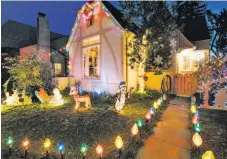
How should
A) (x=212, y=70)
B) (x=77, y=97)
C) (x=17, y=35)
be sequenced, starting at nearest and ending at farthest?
(x=77, y=97) < (x=212, y=70) < (x=17, y=35)

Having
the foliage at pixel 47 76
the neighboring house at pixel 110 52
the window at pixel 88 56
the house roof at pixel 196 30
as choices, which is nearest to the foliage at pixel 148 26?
the neighboring house at pixel 110 52

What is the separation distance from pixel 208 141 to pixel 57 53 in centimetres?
1603

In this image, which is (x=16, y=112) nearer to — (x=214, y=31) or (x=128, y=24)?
(x=128, y=24)

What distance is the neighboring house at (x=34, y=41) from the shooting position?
14734mm

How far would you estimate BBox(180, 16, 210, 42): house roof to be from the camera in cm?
1218

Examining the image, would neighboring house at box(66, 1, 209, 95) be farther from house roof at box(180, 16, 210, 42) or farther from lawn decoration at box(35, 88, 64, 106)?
lawn decoration at box(35, 88, 64, 106)

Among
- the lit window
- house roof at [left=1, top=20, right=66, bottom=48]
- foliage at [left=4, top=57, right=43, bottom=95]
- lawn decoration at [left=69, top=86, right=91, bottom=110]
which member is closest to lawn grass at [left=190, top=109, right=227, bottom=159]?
lawn decoration at [left=69, top=86, right=91, bottom=110]

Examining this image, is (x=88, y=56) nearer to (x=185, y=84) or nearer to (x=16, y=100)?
(x=16, y=100)

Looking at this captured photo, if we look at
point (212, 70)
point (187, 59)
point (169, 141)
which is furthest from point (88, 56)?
point (169, 141)

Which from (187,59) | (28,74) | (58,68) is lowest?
(28,74)

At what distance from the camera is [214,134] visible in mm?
4336

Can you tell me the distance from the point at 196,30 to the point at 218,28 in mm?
5447

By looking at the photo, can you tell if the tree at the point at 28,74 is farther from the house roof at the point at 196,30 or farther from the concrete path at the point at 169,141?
the house roof at the point at 196,30

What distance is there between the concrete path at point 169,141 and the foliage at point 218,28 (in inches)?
548
